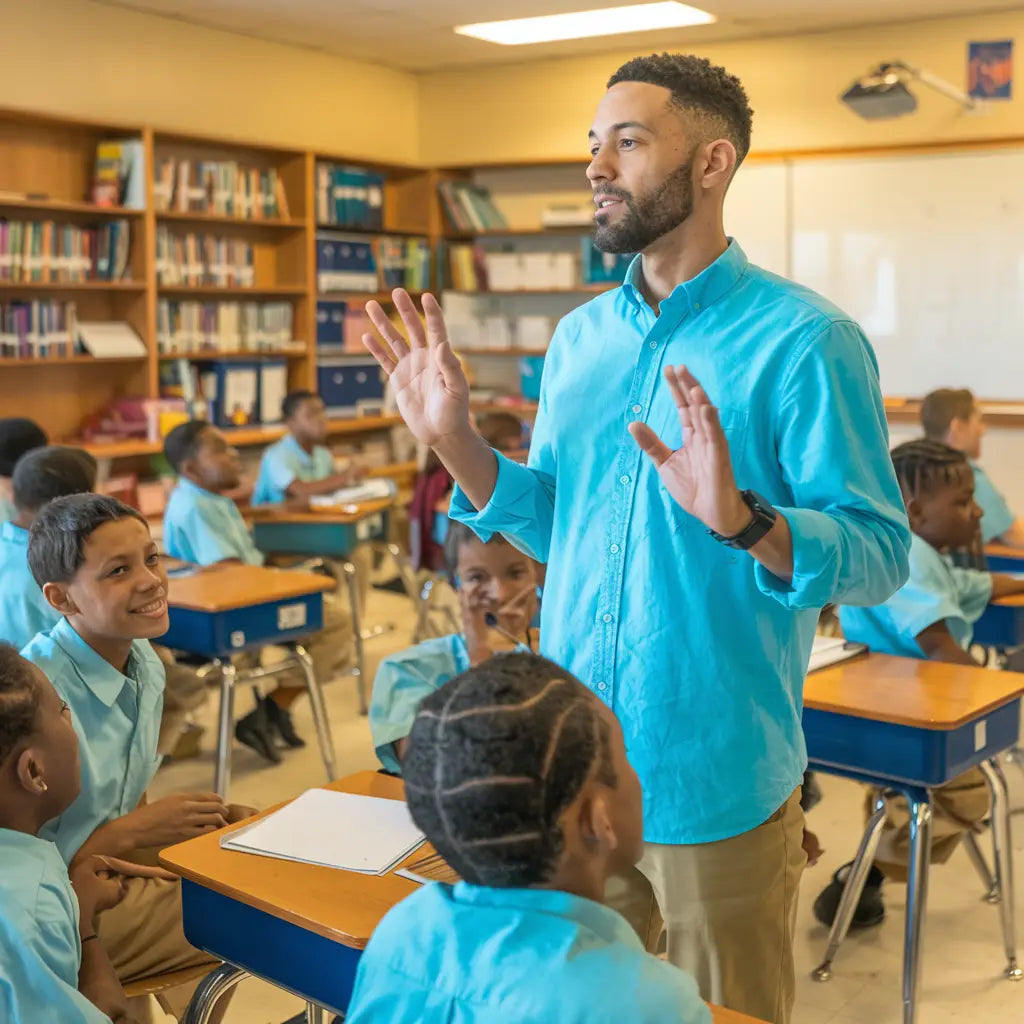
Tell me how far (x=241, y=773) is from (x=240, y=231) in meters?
3.85

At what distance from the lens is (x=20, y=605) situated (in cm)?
305

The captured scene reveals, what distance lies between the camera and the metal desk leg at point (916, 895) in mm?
2479

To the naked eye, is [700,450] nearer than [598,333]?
Yes

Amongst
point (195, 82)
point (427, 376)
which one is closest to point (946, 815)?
point (427, 376)

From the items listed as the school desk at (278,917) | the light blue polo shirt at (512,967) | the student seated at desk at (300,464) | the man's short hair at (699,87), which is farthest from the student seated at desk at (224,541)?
the light blue polo shirt at (512,967)

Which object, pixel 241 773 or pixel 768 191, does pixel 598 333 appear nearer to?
pixel 241 773

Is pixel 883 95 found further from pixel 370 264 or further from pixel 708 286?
pixel 708 286

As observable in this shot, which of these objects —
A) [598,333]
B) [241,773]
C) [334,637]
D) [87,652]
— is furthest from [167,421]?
[598,333]

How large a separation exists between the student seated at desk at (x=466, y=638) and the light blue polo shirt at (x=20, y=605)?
0.98 metres

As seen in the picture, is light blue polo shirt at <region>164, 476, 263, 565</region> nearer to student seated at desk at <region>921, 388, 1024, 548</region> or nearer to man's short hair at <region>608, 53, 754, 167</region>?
student seated at desk at <region>921, 388, 1024, 548</region>

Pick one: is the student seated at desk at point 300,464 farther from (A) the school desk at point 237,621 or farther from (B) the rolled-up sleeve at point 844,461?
(B) the rolled-up sleeve at point 844,461

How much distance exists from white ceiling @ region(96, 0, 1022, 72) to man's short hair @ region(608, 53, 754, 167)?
4980 millimetres

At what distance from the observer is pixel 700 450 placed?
132cm

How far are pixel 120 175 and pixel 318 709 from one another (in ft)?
10.9
